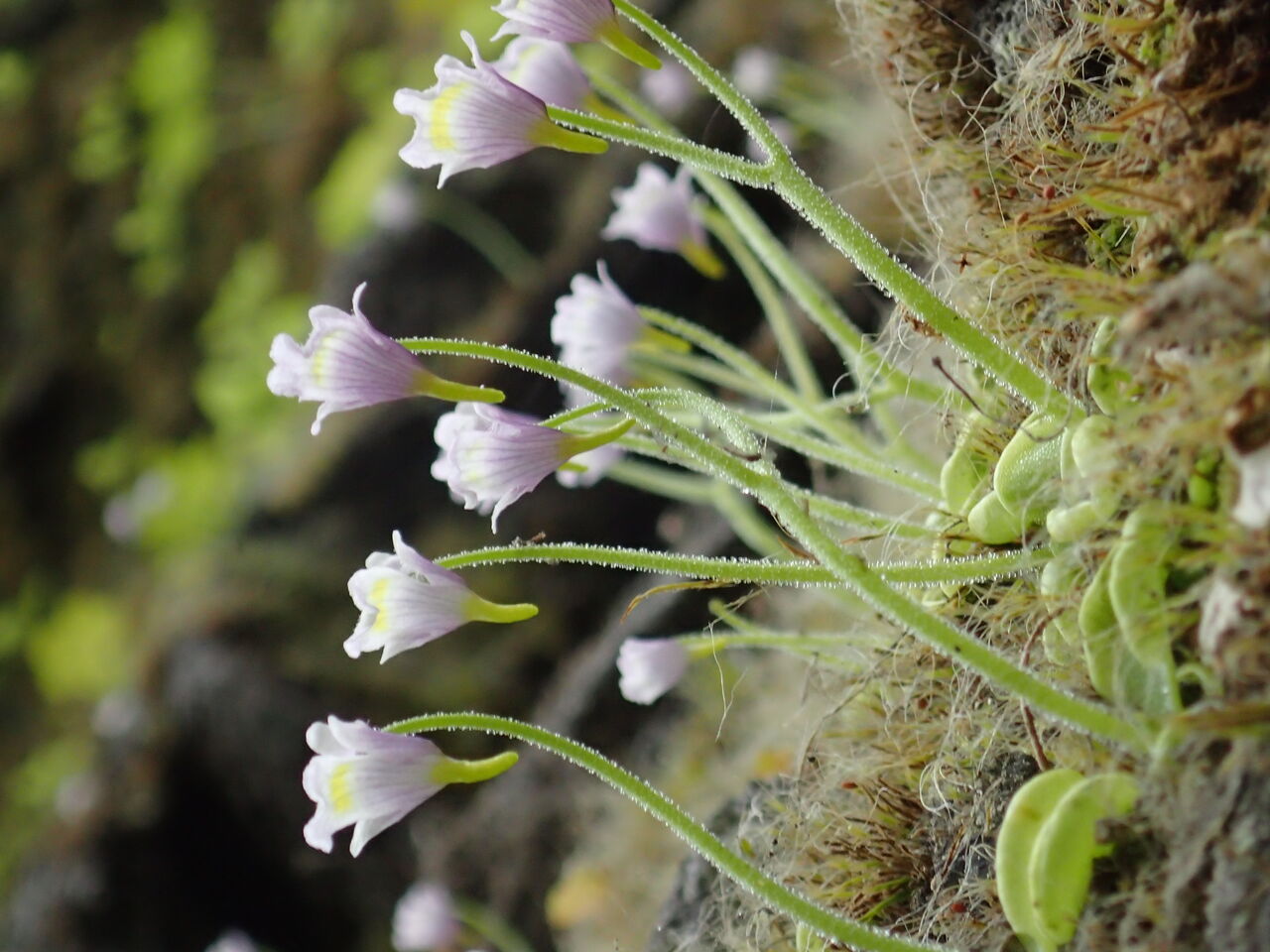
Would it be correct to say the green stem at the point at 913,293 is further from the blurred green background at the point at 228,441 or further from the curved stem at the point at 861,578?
the blurred green background at the point at 228,441

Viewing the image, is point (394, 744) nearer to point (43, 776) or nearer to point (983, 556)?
point (983, 556)

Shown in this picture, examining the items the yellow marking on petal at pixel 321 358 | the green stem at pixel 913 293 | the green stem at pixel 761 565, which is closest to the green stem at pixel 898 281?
the green stem at pixel 913 293

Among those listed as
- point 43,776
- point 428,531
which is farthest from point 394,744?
point 43,776

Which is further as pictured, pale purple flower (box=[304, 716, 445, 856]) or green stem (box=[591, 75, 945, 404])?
green stem (box=[591, 75, 945, 404])

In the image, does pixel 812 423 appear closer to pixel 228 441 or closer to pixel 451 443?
pixel 451 443

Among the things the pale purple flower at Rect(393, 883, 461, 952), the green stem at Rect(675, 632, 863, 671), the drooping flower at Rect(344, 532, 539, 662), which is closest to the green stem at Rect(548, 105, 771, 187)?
the drooping flower at Rect(344, 532, 539, 662)

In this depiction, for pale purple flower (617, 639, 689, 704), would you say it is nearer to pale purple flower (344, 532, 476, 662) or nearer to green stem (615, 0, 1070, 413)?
pale purple flower (344, 532, 476, 662)
